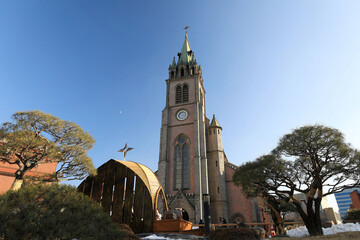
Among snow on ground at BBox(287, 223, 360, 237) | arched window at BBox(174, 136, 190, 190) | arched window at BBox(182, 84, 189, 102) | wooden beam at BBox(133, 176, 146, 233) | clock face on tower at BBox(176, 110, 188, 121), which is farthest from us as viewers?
arched window at BBox(182, 84, 189, 102)

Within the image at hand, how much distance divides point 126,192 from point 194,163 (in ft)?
57.6

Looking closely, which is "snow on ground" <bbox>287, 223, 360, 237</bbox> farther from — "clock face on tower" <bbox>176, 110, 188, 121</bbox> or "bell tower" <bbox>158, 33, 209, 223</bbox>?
"clock face on tower" <bbox>176, 110, 188, 121</bbox>

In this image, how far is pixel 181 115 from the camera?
34406 millimetres

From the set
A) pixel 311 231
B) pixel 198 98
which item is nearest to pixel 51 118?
pixel 311 231

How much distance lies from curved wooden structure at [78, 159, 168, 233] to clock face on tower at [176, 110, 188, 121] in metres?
20.6

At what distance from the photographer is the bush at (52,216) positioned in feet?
16.6

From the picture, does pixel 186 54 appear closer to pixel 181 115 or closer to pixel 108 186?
pixel 181 115

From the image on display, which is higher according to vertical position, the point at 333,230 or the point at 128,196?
the point at 128,196

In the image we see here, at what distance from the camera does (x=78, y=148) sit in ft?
44.6

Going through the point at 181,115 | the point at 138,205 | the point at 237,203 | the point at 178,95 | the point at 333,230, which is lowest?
the point at 333,230

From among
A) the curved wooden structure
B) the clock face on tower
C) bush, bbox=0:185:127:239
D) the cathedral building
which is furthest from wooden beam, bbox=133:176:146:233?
the clock face on tower

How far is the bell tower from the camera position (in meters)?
27.1

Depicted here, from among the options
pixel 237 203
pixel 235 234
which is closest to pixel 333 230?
pixel 235 234

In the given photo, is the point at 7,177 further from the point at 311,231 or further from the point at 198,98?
the point at 198,98
